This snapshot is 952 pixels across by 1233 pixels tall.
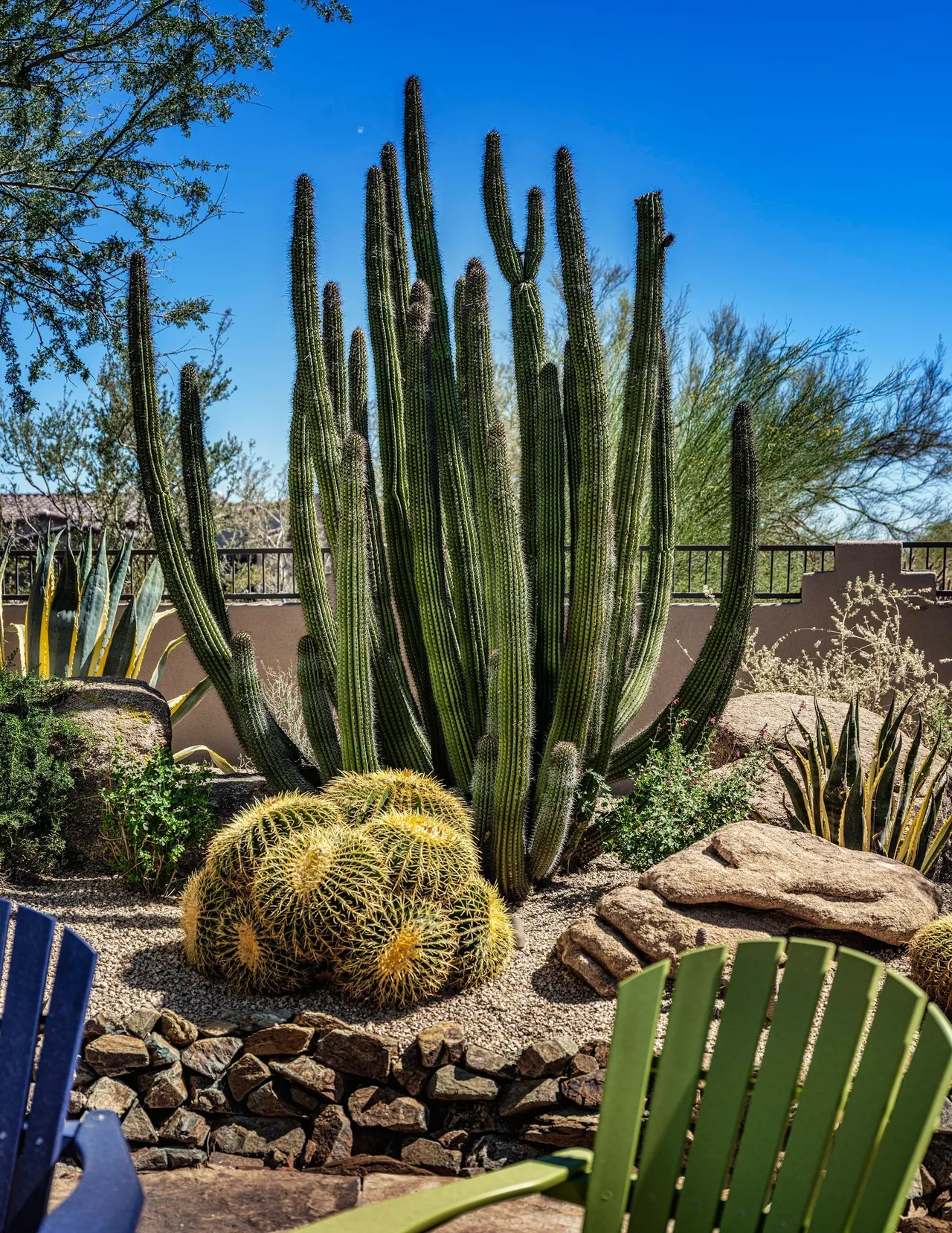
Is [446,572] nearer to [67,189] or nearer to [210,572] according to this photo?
[210,572]

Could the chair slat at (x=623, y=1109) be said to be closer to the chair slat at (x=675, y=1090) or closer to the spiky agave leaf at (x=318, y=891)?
the chair slat at (x=675, y=1090)

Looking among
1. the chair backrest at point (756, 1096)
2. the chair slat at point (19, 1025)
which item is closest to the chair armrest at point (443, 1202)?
the chair backrest at point (756, 1096)

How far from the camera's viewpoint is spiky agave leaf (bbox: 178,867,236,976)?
12.8 ft

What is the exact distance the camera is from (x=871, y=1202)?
167cm

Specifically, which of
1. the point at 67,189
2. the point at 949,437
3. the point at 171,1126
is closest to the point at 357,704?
the point at 171,1126

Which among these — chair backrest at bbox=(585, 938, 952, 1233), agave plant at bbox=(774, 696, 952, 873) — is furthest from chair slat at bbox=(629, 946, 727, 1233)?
agave plant at bbox=(774, 696, 952, 873)

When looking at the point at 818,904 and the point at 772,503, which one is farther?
the point at 772,503

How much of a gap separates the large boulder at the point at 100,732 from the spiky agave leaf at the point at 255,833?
1.48 meters

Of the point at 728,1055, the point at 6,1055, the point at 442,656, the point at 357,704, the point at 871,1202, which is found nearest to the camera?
the point at 871,1202

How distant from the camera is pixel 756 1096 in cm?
185

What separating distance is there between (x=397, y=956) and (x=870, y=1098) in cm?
219

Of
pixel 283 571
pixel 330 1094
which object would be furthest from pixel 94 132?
pixel 330 1094

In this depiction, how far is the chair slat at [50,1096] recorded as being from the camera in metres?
1.89

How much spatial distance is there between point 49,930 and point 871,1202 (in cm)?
170
